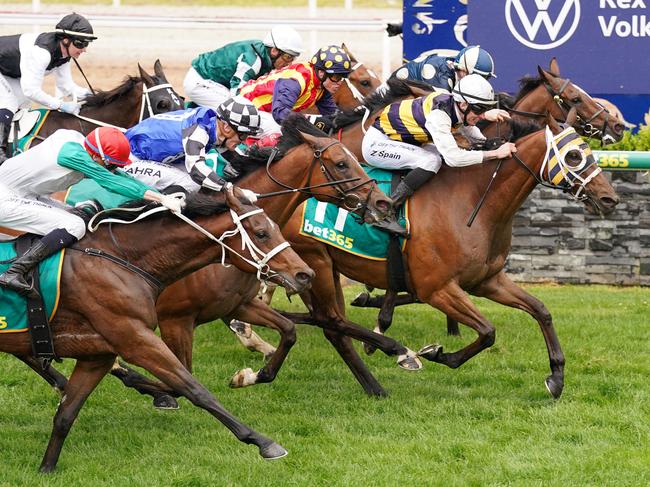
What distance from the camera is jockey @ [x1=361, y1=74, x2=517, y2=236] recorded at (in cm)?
792

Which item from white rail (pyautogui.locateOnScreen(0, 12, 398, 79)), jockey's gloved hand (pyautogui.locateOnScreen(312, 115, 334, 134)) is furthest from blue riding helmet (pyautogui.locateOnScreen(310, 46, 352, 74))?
white rail (pyautogui.locateOnScreen(0, 12, 398, 79))

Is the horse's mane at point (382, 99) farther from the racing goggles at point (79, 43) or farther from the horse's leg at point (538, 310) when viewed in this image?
the racing goggles at point (79, 43)

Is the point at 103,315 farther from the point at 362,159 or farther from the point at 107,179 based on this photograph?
the point at 362,159

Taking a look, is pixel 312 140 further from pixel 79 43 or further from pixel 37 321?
pixel 79 43

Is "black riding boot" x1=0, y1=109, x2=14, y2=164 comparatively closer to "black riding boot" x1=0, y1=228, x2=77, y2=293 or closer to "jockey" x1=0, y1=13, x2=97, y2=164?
"jockey" x1=0, y1=13, x2=97, y2=164

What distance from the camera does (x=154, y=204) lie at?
657cm

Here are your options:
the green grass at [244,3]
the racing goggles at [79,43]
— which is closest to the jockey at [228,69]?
the racing goggles at [79,43]

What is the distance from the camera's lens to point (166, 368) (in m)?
6.23

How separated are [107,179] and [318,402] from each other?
2417mm

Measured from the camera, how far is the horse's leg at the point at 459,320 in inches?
311

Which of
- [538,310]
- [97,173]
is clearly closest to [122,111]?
[97,173]

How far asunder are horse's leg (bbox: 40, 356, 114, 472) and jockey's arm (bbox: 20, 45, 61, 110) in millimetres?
3499

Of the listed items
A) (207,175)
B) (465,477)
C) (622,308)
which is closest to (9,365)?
(207,175)

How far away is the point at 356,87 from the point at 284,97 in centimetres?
264
